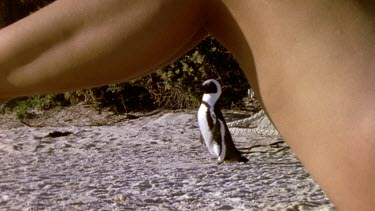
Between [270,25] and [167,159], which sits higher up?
[270,25]

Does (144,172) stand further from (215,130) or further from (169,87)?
(169,87)

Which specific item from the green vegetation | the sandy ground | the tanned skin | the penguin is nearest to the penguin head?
the penguin

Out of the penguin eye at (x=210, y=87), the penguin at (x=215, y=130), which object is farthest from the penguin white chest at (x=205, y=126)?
A: the penguin eye at (x=210, y=87)

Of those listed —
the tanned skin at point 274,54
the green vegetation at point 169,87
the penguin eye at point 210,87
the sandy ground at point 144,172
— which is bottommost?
the sandy ground at point 144,172

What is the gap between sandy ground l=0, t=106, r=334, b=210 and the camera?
12.8 ft

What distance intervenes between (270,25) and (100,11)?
27 centimetres

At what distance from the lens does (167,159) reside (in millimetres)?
5234

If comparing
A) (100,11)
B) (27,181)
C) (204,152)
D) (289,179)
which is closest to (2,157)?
(27,181)

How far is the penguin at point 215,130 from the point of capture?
5102mm

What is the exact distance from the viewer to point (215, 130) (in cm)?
548

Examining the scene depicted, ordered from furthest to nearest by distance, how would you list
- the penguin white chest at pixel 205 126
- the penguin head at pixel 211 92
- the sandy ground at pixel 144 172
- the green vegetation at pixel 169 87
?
the green vegetation at pixel 169 87, the penguin head at pixel 211 92, the penguin white chest at pixel 205 126, the sandy ground at pixel 144 172

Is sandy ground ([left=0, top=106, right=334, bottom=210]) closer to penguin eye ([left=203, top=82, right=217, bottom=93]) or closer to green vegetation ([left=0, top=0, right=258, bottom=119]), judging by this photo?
penguin eye ([left=203, top=82, right=217, bottom=93])

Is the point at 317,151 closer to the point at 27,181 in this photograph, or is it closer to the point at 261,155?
the point at 27,181

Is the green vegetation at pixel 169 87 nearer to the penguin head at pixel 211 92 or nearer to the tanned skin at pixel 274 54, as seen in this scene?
the penguin head at pixel 211 92
